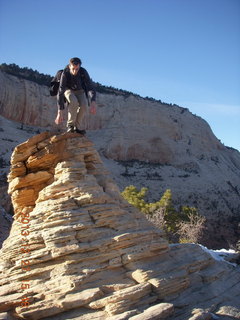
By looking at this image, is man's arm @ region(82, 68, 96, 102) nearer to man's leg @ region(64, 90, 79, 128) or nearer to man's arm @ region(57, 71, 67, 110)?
man's leg @ region(64, 90, 79, 128)

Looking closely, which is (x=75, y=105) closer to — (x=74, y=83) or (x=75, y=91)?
(x=75, y=91)

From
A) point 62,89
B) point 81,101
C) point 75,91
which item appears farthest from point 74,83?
point 81,101

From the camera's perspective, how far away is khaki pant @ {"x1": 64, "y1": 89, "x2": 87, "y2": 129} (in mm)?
7273

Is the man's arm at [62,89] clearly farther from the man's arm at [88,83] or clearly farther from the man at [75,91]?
the man's arm at [88,83]

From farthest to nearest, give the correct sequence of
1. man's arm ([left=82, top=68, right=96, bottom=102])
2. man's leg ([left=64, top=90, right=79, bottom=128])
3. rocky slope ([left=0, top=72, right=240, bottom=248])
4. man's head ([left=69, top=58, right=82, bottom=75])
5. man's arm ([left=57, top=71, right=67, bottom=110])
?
rocky slope ([left=0, top=72, right=240, bottom=248])
man's arm ([left=82, top=68, right=96, bottom=102])
man's leg ([left=64, top=90, right=79, bottom=128])
man's arm ([left=57, top=71, right=67, bottom=110])
man's head ([left=69, top=58, right=82, bottom=75])

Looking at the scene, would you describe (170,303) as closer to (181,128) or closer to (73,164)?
(73,164)

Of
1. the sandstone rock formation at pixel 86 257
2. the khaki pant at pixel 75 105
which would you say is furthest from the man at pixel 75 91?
the sandstone rock formation at pixel 86 257

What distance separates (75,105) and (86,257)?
3.33 meters

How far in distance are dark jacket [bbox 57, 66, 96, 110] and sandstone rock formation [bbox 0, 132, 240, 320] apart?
0.97 metres

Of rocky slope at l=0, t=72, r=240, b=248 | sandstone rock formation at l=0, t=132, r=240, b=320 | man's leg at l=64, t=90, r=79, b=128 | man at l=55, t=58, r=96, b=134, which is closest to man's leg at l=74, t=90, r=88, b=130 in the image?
man at l=55, t=58, r=96, b=134

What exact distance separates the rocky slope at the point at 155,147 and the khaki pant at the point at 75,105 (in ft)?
90.8

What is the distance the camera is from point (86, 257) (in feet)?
20.1

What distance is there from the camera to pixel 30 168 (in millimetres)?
7543

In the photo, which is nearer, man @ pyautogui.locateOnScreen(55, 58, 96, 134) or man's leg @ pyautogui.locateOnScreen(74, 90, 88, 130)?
man @ pyautogui.locateOnScreen(55, 58, 96, 134)
